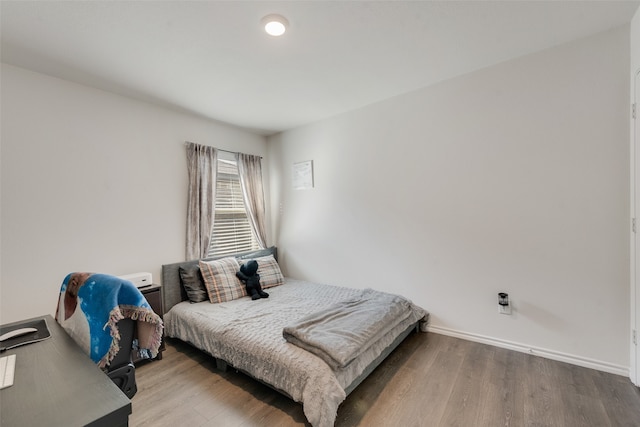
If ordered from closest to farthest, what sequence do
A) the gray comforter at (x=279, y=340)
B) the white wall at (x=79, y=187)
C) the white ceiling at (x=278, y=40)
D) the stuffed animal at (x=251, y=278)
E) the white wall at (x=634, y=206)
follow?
1. the gray comforter at (x=279, y=340)
2. the white ceiling at (x=278, y=40)
3. the white wall at (x=634, y=206)
4. the white wall at (x=79, y=187)
5. the stuffed animal at (x=251, y=278)

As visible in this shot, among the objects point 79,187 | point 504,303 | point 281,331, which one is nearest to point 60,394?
point 281,331

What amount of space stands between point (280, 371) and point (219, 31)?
7.64 feet

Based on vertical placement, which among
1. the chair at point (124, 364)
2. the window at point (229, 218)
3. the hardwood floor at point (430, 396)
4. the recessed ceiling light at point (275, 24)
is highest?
the recessed ceiling light at point (275, 24)

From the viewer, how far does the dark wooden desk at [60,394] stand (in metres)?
0.71

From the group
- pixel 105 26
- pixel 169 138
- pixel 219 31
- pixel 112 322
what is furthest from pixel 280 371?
pixel 169 138

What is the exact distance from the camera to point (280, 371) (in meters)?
1.74

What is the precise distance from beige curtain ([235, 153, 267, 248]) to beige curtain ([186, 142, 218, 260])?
1.50 feet

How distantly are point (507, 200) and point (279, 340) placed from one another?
225cm

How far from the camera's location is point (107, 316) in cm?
111

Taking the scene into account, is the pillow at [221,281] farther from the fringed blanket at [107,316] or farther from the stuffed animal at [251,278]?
the fringed blanket at [107,316]

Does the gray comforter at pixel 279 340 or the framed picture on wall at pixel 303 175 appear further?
the framed picture on wall at pixel 303 175

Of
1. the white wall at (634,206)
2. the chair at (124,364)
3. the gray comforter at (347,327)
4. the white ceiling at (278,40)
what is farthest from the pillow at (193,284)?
the white wall at (634,206)

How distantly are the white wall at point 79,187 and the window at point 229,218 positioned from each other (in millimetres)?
468

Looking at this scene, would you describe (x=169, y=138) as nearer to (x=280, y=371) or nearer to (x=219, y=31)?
(x=219, y=31)
